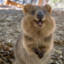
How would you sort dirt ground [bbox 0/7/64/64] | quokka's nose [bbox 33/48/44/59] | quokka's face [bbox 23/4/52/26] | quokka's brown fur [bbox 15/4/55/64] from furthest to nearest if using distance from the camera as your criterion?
dirt ground [bbox 0/7/64/64] < quokka's nose [bbox 33/48/44/59] < quokka's brown fur [bbox 15/4/55/64] < quokka's face [bbox 23/4/52/26]

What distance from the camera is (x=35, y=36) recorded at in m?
3.41

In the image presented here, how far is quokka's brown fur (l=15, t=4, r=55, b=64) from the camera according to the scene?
128 inches

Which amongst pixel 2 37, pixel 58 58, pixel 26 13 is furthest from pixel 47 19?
pixel 2 37

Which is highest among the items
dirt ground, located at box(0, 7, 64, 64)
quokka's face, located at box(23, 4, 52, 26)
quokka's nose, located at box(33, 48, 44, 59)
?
quokka's face, located at box(23, 4, 52, 26)

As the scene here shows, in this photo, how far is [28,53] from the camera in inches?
141

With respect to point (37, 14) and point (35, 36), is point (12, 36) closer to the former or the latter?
point (35, 36)

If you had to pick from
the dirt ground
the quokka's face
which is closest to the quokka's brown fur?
the quokka's face

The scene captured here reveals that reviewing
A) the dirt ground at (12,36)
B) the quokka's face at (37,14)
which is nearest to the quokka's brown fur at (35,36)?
the quokka's face at (37,14)

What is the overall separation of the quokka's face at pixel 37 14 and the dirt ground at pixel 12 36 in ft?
3.80

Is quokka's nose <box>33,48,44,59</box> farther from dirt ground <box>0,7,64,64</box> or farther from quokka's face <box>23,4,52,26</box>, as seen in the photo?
dirt ground <box>0,7,64,64</box>

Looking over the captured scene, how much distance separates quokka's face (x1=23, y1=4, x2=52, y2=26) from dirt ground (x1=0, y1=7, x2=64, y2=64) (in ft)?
3.80

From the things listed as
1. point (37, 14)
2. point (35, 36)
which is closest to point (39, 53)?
point (35, 36)

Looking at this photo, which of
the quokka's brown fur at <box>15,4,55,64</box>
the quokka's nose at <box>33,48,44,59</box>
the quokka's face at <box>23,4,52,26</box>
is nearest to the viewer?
the quokka's face at <box>23,4,52,26</box>

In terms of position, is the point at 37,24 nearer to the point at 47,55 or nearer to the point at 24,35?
the point at 24,35
